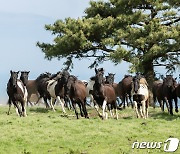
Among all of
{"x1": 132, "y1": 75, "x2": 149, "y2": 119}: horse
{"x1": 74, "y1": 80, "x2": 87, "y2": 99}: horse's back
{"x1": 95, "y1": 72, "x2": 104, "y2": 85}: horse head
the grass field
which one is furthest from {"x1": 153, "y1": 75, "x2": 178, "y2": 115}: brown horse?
{"x1": 74, "y1": 80, "x2": 87, "y2": 99}: horse's back

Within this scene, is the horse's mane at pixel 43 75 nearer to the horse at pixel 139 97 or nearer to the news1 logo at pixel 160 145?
the horse at pixel 139 97

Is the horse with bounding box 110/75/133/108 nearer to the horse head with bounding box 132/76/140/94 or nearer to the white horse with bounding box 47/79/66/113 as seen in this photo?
the white horse with bounding box 47/79/66/113

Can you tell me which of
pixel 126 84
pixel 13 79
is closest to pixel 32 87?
pixel 126 84

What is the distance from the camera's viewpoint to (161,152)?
13.9 meters

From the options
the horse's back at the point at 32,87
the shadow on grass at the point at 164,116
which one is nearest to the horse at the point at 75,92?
the shadow on grass at the point at 164,116

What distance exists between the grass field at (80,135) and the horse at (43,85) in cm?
835

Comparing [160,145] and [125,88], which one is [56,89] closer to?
[125,88]

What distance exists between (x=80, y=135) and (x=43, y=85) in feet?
42.8

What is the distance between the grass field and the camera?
47.8 feet

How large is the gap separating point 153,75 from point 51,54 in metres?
8.10

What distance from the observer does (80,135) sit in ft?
53.3

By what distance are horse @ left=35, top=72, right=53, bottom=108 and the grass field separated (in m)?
8.35

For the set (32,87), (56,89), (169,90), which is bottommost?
(169,90)

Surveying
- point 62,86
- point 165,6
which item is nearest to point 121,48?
point 165,6
